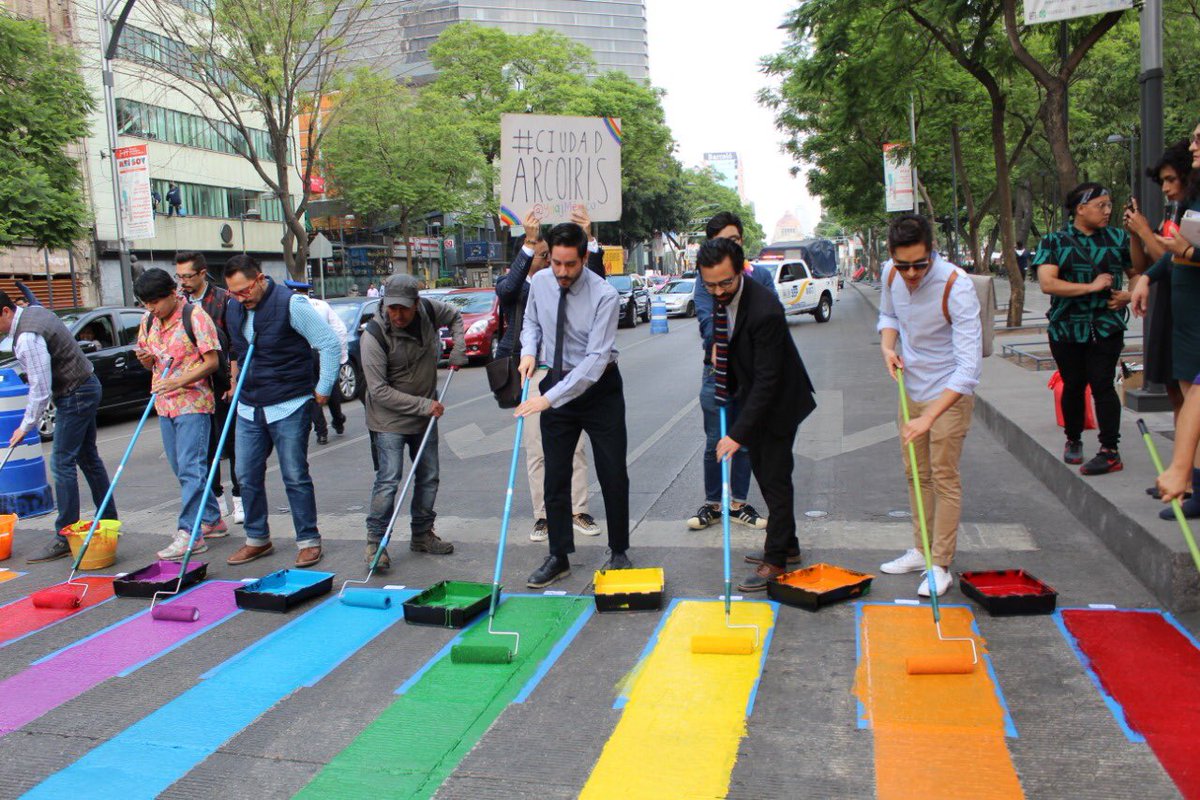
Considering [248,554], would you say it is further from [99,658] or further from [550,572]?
[550,572]

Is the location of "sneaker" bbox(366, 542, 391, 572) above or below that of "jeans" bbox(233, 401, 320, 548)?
below

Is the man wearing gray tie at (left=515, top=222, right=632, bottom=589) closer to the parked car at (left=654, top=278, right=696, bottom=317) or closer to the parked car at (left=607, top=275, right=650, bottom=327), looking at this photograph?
the parked car at (left=607, top=275, right=650, bottom=327)

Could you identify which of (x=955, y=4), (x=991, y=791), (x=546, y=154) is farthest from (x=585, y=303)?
(x=955, y=4)

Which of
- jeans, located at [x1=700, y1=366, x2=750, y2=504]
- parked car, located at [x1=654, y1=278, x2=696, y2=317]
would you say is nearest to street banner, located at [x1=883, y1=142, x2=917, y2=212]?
parked car, located at [x1=654, y1=278, x2=696, y2=317]

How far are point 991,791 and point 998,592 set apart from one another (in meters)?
1.85

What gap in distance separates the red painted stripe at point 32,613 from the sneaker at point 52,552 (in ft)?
3.03

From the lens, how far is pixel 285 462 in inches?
248

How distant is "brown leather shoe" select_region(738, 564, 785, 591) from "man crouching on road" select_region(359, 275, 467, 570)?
2059 mm

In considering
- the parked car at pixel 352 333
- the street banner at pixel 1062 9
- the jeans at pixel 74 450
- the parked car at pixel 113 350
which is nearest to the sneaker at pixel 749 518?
the jeans at pixel 74 450

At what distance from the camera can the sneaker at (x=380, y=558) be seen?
607 centimetres

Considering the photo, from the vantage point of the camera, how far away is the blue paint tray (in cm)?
546

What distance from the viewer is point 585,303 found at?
558 centimetres

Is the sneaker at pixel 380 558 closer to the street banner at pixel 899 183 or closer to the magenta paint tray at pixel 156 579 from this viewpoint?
the magenta paint tray at pixel 156 579

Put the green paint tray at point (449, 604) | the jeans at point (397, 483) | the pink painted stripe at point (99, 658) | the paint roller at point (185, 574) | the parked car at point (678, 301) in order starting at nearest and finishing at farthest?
the pink painted stripe at point (99, 658)
the green paint tray at point (449, 604)
the paint roller at point (185, 574)
the jeans at point (397, 483)
the parked car at point (678, 301)
